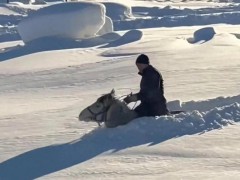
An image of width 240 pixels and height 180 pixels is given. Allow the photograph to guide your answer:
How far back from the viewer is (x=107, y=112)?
9.14m

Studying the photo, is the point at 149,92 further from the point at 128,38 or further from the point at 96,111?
the point at 128,38

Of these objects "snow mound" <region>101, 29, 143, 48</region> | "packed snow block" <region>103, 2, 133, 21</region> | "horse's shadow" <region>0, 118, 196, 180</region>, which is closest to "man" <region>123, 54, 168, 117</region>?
"horse's shadow" <region>0, 118, 196, 180</region>

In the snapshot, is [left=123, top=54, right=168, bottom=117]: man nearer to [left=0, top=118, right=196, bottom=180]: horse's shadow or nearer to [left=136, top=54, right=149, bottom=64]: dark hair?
[left=136, top=54, right=149, bottom=64]: dark hair

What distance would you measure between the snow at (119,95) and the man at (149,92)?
195 millimetres

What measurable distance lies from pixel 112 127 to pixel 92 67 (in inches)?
297

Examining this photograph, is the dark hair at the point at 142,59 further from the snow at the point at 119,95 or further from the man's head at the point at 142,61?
the snow at the point at 119,95

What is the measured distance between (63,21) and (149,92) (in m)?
13.2

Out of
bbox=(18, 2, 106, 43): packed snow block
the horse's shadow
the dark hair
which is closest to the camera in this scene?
the horse's shadow

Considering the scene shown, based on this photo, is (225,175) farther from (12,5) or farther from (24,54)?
(12,5)

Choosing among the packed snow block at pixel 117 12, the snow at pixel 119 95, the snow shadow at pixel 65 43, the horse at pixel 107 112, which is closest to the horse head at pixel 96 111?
the horse at pixel 107 112

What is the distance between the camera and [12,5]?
41.3 m

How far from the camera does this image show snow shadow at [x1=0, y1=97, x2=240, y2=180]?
25.1ft

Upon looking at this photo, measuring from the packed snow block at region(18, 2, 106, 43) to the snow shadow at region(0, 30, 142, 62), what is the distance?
0.39m

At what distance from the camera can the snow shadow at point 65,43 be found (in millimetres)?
20270
